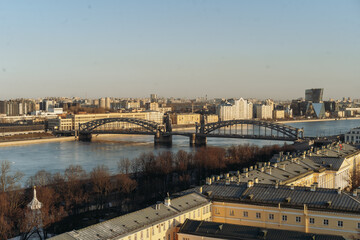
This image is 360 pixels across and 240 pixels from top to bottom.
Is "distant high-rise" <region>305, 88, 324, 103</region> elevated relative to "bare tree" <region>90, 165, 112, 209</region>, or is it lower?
elevated

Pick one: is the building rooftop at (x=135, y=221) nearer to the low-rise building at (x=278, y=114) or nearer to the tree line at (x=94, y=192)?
the tree line at (x=94, y=192)

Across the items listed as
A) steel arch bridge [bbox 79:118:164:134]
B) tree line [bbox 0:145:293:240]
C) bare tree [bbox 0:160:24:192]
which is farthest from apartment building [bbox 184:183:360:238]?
steel arch bridge [bbox 79:118:164:134]

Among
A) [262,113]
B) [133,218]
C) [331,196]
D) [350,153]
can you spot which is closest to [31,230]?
Answer: [133,218]

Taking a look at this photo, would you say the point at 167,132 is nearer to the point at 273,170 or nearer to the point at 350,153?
the point at 350,153

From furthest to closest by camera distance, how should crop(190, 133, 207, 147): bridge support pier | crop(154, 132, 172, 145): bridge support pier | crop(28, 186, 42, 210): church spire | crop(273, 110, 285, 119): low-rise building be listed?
crop(273, 110, 285, 119): low-rise building < crop(154, 132, 172, 145): bridge support pier < crop(190, 133, 207, 147): bridge support pier < crop(28, 186, 42, 210): church spire

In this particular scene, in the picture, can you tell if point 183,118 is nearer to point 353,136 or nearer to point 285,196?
point 353,136

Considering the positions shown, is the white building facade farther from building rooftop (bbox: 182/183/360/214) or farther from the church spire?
building rooftop (bbox: 182/183/360/214)

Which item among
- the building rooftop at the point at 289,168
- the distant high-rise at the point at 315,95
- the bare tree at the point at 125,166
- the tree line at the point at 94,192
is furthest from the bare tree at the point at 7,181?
the distant high-rise at the point at 315,95
